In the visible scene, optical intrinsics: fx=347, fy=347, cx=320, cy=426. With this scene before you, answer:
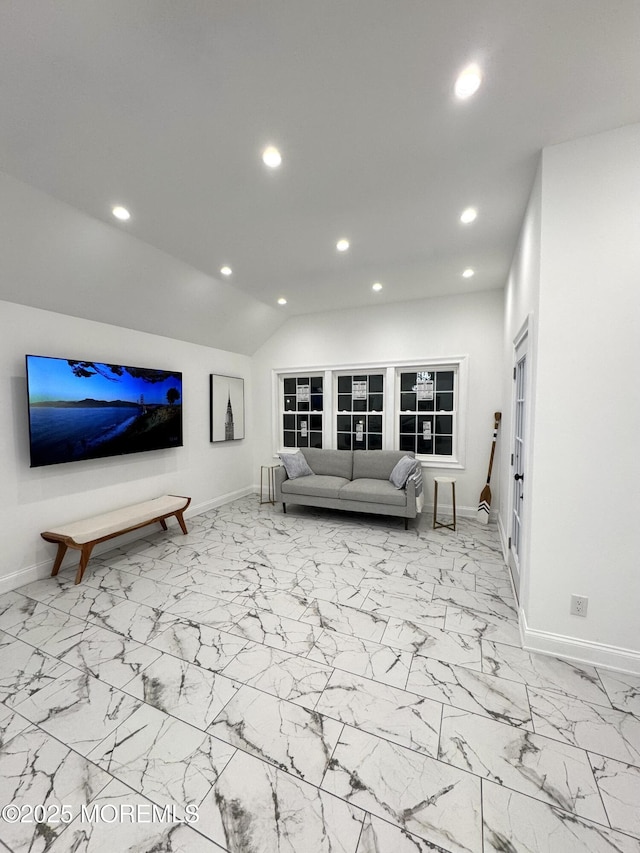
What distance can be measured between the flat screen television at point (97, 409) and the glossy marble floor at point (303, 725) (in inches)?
51.0

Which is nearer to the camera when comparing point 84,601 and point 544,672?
point 544,672

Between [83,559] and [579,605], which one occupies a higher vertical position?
[579,605]

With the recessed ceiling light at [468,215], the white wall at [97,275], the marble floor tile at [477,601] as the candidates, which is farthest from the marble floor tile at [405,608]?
the white wall at [97,275]

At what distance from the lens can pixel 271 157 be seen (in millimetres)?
2051

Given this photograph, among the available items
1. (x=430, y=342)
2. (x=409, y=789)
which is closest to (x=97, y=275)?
(x=430, y=342)

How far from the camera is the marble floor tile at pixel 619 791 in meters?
1.27

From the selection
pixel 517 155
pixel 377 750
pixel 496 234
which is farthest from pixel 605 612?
pixel 496 234

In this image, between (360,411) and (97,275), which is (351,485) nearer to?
(360,411)

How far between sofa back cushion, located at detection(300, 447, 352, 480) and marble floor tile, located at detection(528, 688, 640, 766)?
3466 millimetres

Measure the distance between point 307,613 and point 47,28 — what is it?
3.32 metres

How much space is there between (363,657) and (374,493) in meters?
2.33

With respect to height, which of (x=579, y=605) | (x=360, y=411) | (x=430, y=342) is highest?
(x=430, y=342)

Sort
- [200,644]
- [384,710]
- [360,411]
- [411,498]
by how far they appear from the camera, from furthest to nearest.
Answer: [360,411] → [411,498] → [200,644] → [384,710]

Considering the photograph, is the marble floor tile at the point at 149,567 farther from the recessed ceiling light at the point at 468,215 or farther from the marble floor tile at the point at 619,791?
the recessed ceiling light at the point at 468,215
